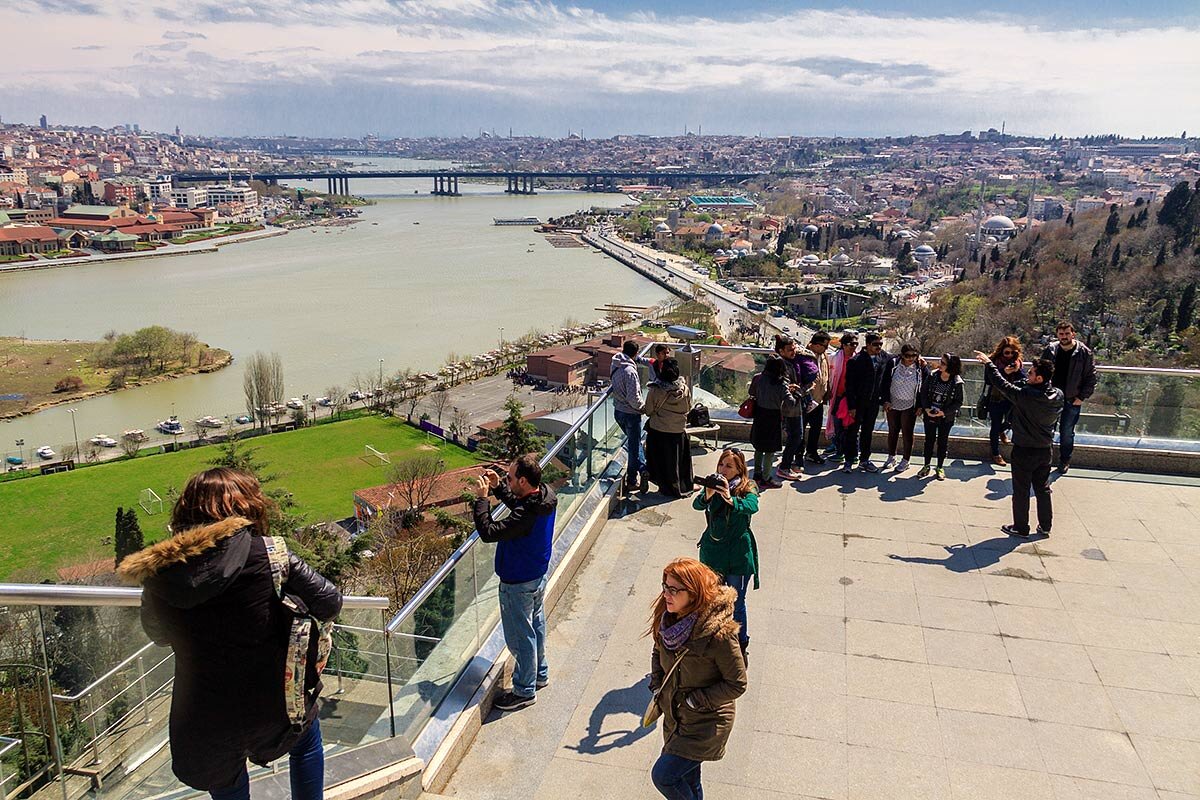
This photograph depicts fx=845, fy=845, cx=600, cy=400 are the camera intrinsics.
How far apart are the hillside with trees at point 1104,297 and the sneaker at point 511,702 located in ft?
76.5

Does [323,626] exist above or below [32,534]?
above

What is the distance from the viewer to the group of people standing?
4340 millimetres

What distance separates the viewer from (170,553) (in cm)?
127

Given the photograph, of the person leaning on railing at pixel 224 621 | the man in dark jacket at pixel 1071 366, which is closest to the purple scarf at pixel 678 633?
the person leaning on railing at pixel 224 621

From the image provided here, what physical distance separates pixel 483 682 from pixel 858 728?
1120 mm

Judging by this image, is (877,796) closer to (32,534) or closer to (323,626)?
(323,626)

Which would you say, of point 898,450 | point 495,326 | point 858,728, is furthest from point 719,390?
point 495,326

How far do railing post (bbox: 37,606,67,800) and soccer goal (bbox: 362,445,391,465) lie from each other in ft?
69.2

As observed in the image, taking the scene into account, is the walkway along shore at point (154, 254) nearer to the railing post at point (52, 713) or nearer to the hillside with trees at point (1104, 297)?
the hillside with trees at point (1104, 297)

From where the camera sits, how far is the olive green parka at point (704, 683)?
1.69 meters

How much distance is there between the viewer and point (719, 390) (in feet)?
17.7

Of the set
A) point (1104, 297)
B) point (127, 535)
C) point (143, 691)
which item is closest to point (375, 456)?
point (127, 535)

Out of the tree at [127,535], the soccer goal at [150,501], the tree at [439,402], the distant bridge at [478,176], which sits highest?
the distant bridge at [478,176]

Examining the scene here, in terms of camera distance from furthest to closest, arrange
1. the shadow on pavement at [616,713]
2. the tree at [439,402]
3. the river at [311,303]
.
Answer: the river at [311,303]
the tree at [439,402]
the shadow on pavement at [616,713]
